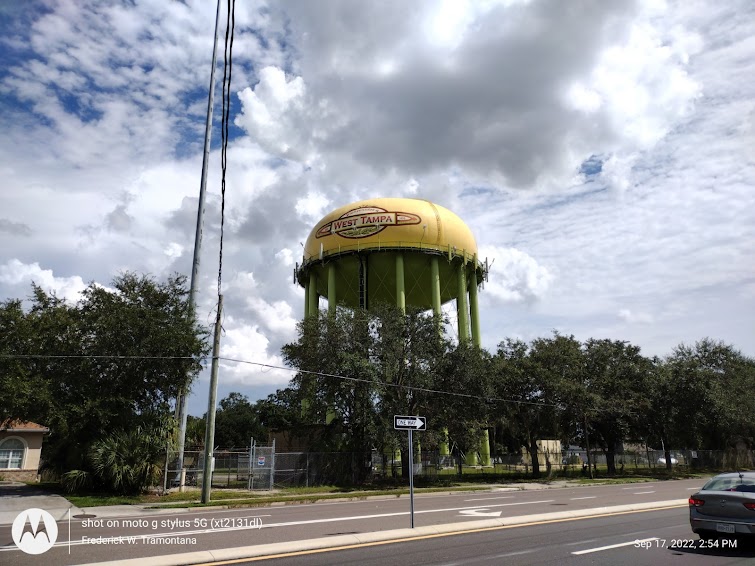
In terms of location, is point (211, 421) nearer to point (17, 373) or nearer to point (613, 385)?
point (17, 373)

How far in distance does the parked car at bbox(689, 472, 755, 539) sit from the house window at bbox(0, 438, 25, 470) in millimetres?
33941

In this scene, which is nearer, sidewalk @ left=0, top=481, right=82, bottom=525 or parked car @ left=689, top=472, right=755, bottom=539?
parked car @ left=689, top=472, right=755, bottom=539

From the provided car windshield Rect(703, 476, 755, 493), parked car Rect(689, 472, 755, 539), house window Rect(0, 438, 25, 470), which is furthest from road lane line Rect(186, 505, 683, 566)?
house window Rect(0, 438, 25, 470)

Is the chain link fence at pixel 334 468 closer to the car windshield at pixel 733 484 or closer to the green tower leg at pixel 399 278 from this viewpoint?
the green tower leg at pixel 399 278

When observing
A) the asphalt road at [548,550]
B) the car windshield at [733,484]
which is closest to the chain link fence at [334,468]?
the asphalt road at [548,550]

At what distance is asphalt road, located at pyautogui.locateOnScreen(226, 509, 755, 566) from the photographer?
8789 mm

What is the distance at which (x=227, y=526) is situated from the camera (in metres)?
13.4

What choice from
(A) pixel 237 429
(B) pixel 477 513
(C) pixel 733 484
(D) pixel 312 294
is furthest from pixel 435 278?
(A) pixel 237 429

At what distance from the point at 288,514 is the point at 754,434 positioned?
5662 cm

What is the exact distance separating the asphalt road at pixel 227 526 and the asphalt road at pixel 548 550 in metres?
1.51

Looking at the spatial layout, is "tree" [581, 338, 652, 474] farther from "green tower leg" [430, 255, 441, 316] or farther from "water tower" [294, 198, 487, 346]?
"green tower leg" [430, 255, 441, 316]

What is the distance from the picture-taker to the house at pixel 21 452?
102 feet

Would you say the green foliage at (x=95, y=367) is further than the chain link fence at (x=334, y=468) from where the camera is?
No

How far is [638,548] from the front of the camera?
9.85 metres
